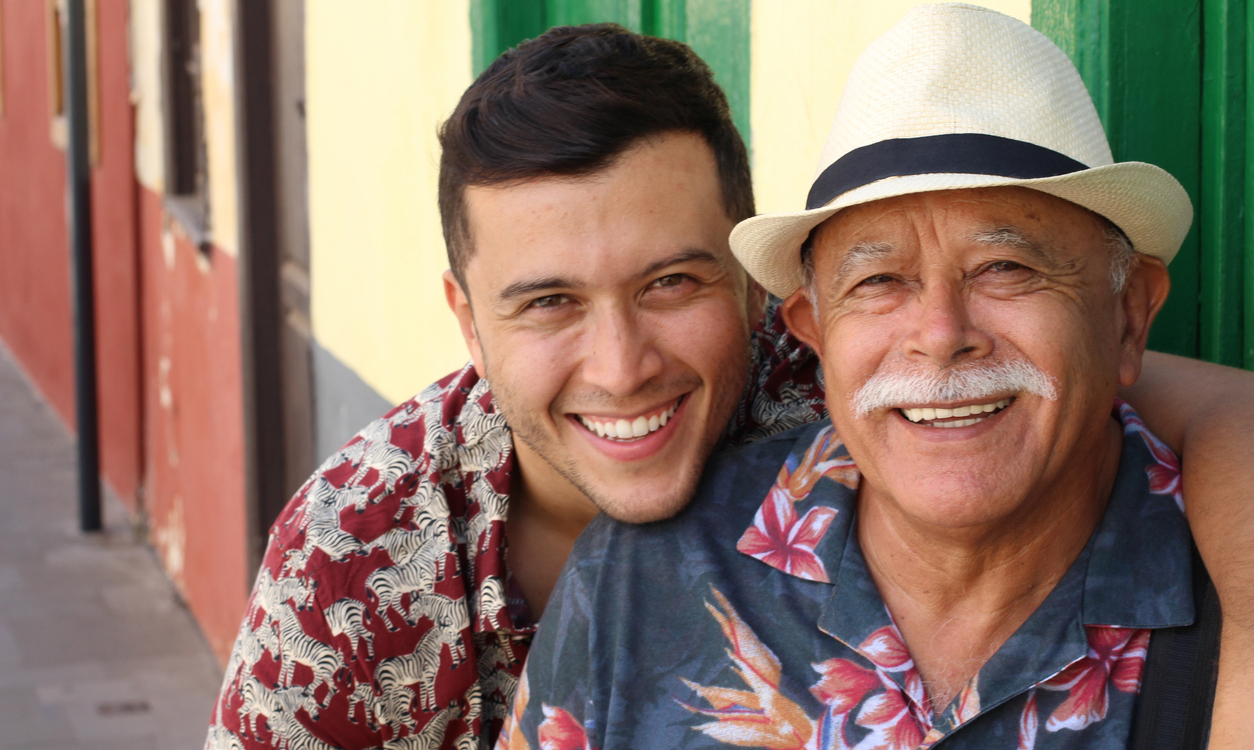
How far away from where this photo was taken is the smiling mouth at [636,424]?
2141mm

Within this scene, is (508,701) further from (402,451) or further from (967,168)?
(967,168)

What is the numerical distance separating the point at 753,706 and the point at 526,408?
67cm

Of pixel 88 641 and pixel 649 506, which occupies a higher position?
pixel 649 506

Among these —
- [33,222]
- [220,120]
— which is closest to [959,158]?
[220,120]

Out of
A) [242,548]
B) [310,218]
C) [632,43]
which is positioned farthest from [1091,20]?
[242,548]

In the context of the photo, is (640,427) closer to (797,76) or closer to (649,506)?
(649,506)

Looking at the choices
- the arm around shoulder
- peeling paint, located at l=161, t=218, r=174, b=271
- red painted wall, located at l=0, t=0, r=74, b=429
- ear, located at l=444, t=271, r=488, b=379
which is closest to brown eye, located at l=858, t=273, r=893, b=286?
the arm around shoulder

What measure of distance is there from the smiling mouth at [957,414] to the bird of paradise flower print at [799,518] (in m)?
0.26

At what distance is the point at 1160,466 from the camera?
5.79ft

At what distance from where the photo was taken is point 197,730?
19.5 feet

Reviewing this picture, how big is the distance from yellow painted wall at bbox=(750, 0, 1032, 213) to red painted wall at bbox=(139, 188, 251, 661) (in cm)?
386

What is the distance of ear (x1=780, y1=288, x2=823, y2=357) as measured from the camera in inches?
75.7

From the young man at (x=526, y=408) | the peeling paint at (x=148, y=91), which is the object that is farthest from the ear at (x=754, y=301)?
the peeling paint at (x=148, y=91)

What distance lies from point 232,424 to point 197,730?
1.36 meters
